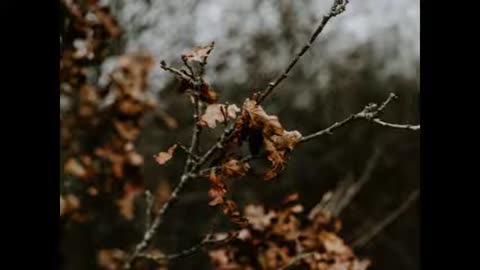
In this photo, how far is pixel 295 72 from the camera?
9461 millimetres

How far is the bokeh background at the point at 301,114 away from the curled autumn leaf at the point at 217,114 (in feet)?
13.7

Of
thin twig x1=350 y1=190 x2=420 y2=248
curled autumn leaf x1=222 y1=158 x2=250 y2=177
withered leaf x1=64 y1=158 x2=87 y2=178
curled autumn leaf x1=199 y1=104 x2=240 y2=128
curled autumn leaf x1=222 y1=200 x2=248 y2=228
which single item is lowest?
curled autumn leaf x1=222 y1=200 x2=248 y2=228

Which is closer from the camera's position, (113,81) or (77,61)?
(77,61)

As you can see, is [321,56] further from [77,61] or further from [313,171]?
[77,61]

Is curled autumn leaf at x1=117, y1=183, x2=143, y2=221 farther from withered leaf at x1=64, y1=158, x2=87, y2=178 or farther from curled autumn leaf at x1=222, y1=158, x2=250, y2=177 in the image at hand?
curled autumn leaf at x1=222, y1=158, x2=250, y2=177

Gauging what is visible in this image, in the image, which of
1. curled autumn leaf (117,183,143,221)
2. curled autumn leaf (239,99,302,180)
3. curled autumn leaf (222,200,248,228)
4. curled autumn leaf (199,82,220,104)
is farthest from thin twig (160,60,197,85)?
curled autumn leaf (117,183,143,221)

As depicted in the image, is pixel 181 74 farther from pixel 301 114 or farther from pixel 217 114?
pixel 301 114

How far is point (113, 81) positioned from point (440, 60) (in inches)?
110

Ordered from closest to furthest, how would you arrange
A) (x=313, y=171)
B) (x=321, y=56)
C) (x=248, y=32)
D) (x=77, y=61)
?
(x=77, y=61), (x=248, y=32), (x=321, y=56), (x=313, y=171)

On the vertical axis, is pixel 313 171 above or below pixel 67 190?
above

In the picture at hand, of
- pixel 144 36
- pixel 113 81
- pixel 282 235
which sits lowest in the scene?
pixel 282 235

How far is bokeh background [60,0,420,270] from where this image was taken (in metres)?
7.08

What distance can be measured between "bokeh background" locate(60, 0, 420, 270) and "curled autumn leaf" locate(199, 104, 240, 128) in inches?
165
